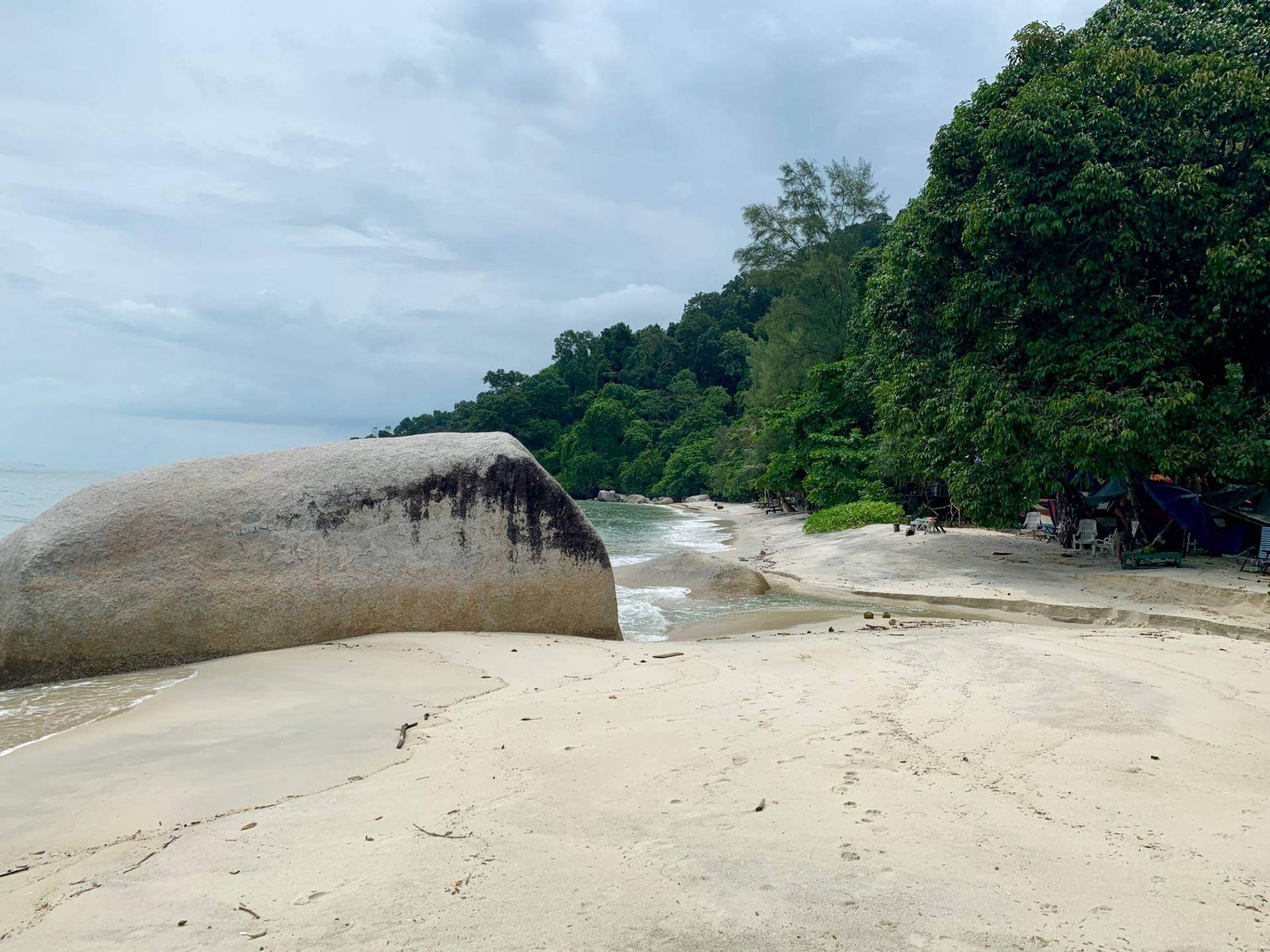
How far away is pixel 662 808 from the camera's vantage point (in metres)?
3.88

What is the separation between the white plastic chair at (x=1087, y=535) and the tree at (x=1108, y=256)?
9.31 feet

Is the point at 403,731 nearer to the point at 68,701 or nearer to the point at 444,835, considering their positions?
the point at 444,835

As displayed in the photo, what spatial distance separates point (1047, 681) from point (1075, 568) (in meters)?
11.7

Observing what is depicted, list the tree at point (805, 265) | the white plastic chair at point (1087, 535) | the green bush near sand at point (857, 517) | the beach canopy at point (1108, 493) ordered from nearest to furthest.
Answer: the beach canopy at point (1108, 493)
the white plastic chair at point (1087, 535)
the green bush near sand at point (857, 517)
the tree at point (805, 265)

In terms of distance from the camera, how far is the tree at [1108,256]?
14328 millimetres

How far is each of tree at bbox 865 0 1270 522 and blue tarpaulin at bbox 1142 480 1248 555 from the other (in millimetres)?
542

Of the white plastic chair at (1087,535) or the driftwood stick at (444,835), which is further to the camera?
the white plastic chair at (1087,535)

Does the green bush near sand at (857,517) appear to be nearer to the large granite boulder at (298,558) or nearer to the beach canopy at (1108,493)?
the beach canopy at (1108,493)

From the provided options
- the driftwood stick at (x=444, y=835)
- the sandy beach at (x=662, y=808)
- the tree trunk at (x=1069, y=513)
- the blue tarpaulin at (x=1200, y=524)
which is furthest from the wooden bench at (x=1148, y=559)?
the driftwood stick at (x=444, y=835)

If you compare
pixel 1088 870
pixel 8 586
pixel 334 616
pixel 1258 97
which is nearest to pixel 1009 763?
pixel 1088 870

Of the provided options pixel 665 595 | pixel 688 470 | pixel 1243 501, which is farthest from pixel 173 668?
pixel 688 470

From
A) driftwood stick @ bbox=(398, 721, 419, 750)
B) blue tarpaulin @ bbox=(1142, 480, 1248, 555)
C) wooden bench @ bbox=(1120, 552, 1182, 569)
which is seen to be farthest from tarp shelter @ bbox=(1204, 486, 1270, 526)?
driftwood stick @ bbox=(398, 721, 419, 750)

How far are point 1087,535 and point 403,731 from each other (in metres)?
17.6

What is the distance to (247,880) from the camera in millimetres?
3268
